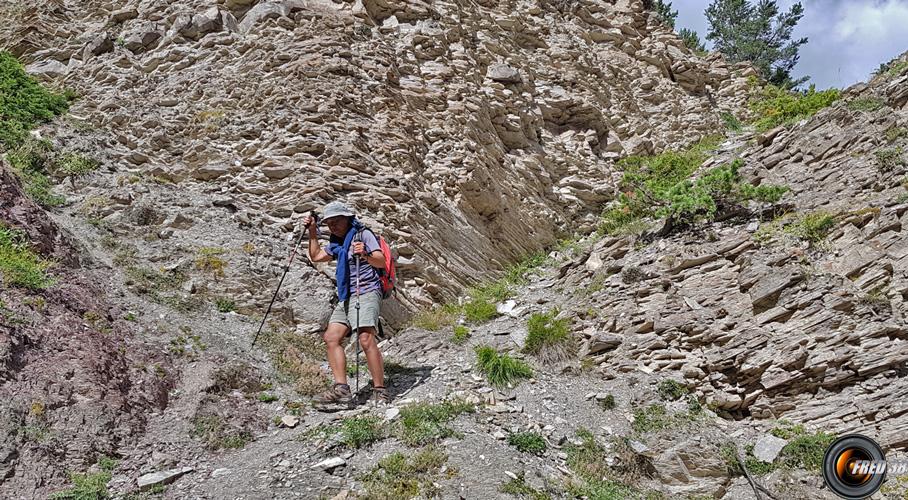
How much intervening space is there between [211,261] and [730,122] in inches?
713

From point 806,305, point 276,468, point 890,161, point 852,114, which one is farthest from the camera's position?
point 852,114

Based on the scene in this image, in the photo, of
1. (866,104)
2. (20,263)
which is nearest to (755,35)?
(866,104)

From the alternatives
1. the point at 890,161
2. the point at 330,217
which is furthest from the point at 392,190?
the point at 890,161

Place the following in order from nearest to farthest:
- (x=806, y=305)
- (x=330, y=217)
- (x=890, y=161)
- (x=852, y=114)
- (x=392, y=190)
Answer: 1. (x=330, y=217)
2. (x=806, y=305)
3. (x=890, y=161)
4. (x=392, y=190)
5. (x=852, y=114)

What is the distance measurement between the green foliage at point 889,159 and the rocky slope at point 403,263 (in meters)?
0.08

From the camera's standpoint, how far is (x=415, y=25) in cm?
1550

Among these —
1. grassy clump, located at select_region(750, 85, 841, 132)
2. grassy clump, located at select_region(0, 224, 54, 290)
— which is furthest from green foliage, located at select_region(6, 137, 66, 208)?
grassy clump, located at select_region(750, 85, 841, 132)

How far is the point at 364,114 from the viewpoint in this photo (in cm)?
1225

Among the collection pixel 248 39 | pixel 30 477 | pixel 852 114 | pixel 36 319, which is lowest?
pixel 30 477

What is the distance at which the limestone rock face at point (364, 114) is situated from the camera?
11117 mm

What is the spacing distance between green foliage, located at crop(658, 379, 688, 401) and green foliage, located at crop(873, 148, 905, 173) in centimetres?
543

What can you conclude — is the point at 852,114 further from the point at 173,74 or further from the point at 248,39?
the point at 173,74

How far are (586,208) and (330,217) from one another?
10149 mm

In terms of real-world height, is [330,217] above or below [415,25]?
below
